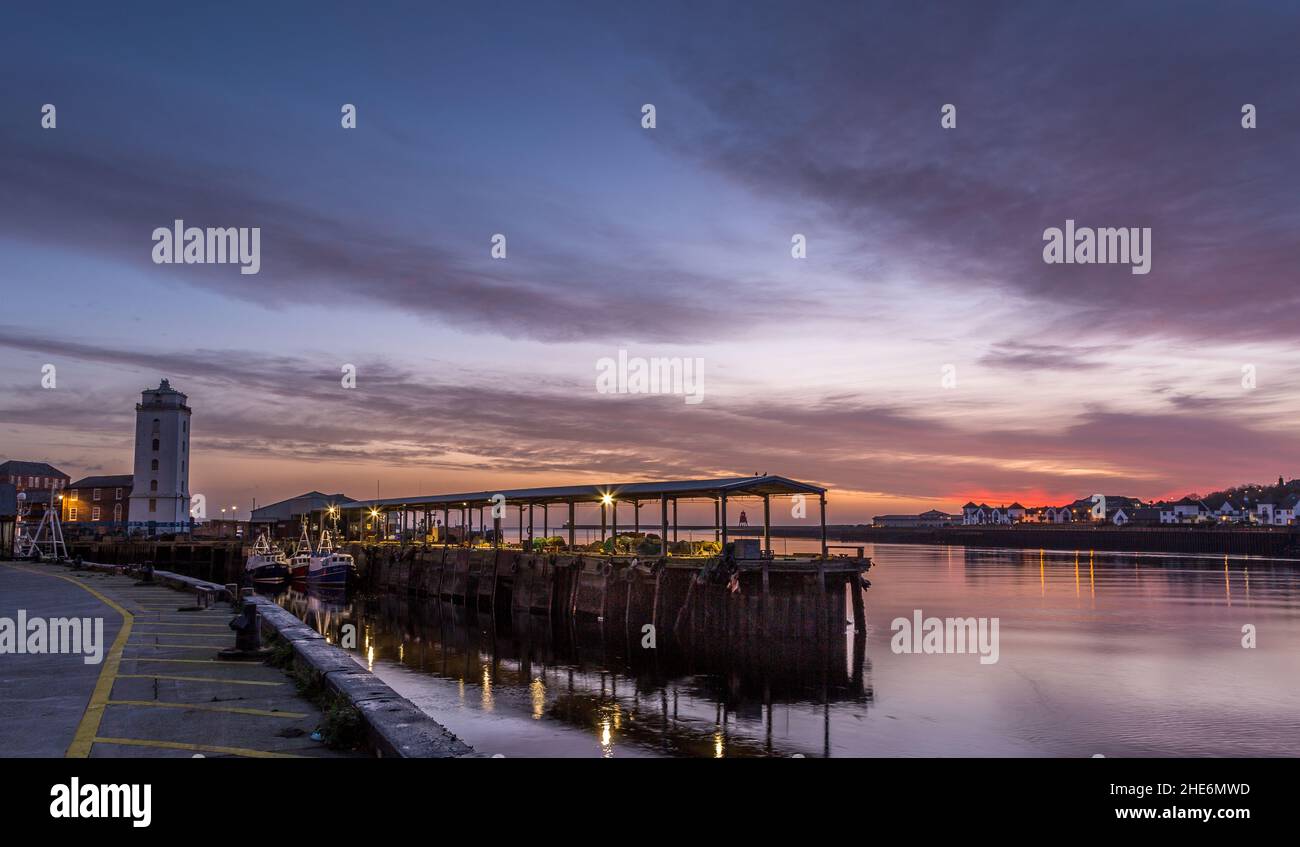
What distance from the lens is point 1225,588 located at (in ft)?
270

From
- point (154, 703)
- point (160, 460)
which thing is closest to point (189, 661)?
point (154, 703)

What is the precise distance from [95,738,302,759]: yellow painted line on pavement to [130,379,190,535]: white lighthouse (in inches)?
4618

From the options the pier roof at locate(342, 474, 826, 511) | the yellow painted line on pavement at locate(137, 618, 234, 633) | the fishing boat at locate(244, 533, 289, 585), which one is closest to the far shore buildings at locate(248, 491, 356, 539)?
the fishing boat at locate(244, 533, 289, 585)

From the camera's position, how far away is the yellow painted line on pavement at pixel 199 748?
35.6 feet

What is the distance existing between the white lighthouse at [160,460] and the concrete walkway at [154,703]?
102942mm

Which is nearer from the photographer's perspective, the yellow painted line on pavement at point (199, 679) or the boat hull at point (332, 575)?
the yellow painted line on pavement at point (199, 679)

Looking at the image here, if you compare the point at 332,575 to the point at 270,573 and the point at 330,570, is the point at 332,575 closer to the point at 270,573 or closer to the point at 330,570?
the point at 330,570

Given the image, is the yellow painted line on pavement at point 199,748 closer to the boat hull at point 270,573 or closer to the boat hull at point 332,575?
the boat hull at point 332,575

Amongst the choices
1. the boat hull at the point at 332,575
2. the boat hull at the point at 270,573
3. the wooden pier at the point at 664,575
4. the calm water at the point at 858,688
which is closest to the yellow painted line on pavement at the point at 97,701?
the calm water at the point at 858,688

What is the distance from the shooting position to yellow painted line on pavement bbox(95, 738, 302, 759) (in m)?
10.8
